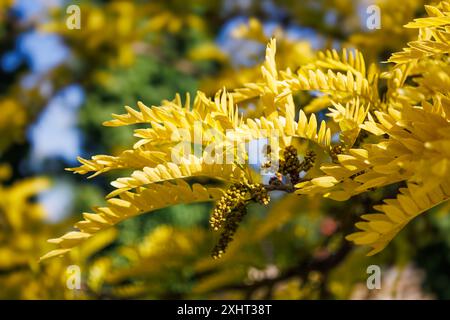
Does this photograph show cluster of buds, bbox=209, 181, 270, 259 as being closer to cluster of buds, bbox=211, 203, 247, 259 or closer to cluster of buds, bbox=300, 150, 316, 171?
cluster of buds, bbox=211, 203, 247, 259

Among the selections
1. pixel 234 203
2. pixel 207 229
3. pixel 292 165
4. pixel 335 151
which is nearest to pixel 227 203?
pixel 234 203

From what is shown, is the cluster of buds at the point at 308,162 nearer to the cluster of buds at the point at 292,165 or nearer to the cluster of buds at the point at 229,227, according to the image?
the cluster of buds at the point at 292,165

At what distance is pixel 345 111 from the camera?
116cm

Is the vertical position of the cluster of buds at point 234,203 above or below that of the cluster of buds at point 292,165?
below

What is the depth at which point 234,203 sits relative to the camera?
3.76 ft

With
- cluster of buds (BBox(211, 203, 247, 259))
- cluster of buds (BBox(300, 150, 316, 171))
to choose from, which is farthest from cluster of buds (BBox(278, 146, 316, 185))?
cluster of buds (BBox(211, 203, 247, 259))

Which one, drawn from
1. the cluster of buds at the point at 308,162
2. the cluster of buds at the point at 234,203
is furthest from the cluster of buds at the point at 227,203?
the cluster of buds at the point at 308,162

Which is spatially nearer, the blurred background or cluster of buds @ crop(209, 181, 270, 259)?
cluster of buds @ crop(209, 181, 270, 259)

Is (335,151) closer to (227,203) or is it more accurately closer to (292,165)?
(292,165)

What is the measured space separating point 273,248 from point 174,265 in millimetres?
573

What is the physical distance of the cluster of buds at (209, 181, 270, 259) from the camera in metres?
1.13

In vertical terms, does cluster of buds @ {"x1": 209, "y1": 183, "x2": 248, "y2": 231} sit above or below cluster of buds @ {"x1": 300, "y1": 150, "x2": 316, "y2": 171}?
below

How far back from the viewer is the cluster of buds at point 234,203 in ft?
3.71
